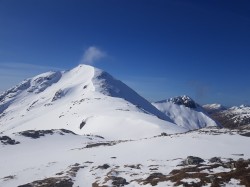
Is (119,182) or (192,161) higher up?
(192,161)

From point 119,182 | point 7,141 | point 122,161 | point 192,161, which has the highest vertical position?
point 7,141

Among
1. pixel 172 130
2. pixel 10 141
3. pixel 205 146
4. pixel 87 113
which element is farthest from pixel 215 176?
pixel 87 113

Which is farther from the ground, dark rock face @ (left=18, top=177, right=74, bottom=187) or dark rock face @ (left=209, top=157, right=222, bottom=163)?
dark rock face @ (left=209, top=157, right=222, bottom=163)

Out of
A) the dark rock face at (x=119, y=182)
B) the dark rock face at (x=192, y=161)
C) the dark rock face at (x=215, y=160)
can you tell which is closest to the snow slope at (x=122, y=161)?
the dark rock face at (x=119, y=182)

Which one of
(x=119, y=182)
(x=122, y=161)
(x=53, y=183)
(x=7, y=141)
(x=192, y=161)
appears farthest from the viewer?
(x=7, y=141)

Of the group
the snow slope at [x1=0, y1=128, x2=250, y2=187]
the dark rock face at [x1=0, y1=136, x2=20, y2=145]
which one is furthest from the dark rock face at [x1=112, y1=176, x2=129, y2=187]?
the dark rock face at [x1=0, y1=136, x2=20, y2=145]

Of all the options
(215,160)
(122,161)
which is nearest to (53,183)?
(122,161)

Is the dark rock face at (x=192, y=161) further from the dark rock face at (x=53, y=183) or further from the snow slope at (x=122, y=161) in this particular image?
the dark rock face at (x=53, y=183)

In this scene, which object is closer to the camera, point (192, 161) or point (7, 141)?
point (192, 161)

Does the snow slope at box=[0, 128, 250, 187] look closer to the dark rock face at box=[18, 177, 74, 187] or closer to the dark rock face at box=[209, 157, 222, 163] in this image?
the dark rock face at box=[18, 177, 74, 187]

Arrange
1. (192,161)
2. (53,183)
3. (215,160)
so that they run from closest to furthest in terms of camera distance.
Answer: (53,183) → (192,161) → (215,160)

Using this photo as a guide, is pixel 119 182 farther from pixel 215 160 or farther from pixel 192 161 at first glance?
pixel 215 160

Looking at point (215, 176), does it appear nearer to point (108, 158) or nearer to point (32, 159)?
point (108, 158)

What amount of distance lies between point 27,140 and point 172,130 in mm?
54069
